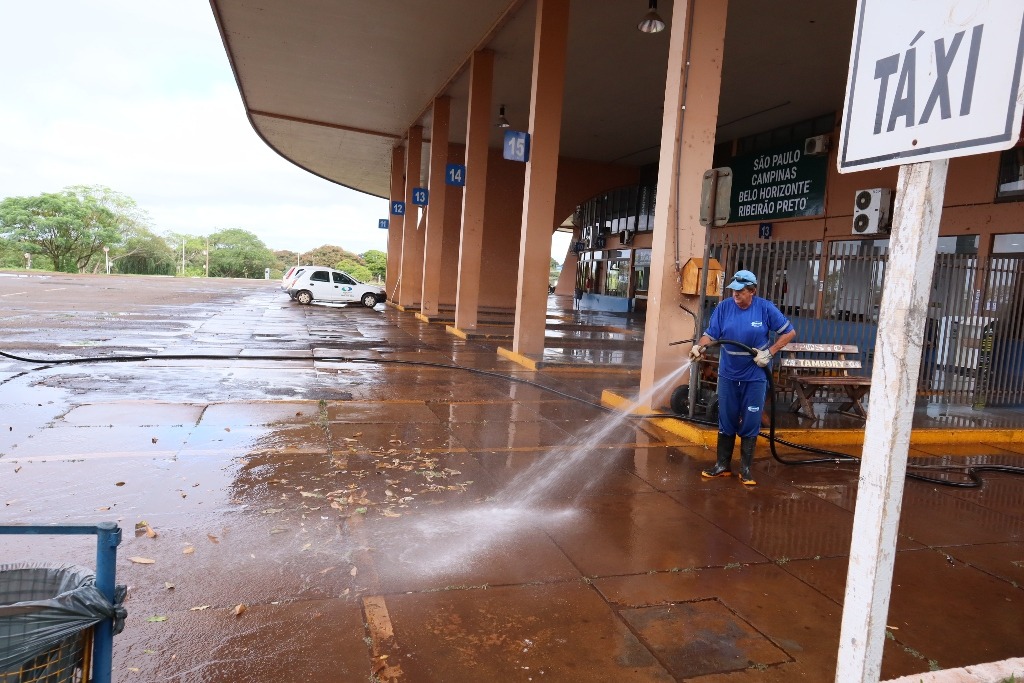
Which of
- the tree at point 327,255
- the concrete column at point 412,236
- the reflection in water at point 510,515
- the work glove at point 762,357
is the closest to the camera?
the reflection in water at point 510,515

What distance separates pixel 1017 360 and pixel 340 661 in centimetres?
1099

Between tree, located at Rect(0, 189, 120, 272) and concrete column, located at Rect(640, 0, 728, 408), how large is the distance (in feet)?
213

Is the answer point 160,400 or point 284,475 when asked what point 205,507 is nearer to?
point 284,475

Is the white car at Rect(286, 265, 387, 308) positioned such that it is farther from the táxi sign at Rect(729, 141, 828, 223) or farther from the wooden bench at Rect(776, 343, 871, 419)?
the wooden bench at Rect(776, 343, 871, 419)

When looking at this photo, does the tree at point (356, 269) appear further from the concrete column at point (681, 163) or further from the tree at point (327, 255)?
the concrete column at point (681, 163)

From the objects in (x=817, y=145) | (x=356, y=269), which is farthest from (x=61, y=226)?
(x=817, y=145)

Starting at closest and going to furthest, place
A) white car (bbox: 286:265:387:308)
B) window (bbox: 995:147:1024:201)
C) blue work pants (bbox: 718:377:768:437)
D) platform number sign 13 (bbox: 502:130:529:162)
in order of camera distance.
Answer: blue work pants (bbox: 718:377:768:437) < platform number sign 13 (bbox: 502:130:529:162) < window (bbox: 995:147:1024:201) < white car (bbox: 286:265:387:308)

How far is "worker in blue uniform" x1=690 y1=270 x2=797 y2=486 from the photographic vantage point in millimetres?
5711

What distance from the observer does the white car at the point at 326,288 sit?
27.4m

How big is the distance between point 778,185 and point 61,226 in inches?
2418

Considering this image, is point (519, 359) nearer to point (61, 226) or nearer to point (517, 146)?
point (517, 146)

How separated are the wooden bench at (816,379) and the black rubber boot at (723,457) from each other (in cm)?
250

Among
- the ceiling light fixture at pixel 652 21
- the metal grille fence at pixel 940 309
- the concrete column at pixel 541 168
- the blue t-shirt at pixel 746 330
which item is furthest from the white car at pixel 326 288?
the blue t-shirt at pixel 746 330

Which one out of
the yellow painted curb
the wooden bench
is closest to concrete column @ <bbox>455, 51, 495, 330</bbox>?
the yellow painted curb
